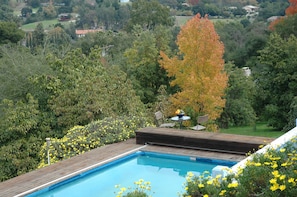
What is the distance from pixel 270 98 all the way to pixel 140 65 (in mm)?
5715

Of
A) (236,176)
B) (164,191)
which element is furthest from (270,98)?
(236,176)

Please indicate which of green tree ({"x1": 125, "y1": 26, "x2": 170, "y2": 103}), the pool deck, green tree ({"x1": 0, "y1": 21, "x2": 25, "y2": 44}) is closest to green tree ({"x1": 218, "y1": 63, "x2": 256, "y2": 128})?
green tree ({"x1": 125, "y1": 26, "x2": 170, "y2": 103})

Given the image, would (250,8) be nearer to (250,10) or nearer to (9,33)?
(250,10)

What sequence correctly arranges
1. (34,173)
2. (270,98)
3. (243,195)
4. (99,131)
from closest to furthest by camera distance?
(243,195) < (34,173) < (99,131) < (270,98)

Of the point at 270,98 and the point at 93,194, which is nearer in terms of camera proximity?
the point at 93,194

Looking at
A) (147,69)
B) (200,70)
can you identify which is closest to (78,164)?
(200,70)

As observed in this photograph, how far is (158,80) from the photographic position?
19641mm

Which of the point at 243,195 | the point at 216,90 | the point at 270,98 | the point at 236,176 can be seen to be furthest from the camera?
the point at 270,98

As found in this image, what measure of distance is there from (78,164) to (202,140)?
252 cm

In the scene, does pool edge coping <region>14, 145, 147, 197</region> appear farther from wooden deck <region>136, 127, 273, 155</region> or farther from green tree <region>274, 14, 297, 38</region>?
green tree <region>274, 14, 297, 38</region>

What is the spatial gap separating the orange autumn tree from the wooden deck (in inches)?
198

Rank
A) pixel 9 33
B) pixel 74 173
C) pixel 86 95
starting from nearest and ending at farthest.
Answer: pixel 74 173, pixel 86 95, pixel 9 33

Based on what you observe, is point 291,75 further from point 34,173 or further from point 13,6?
point 13,6

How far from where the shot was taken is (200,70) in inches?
594
